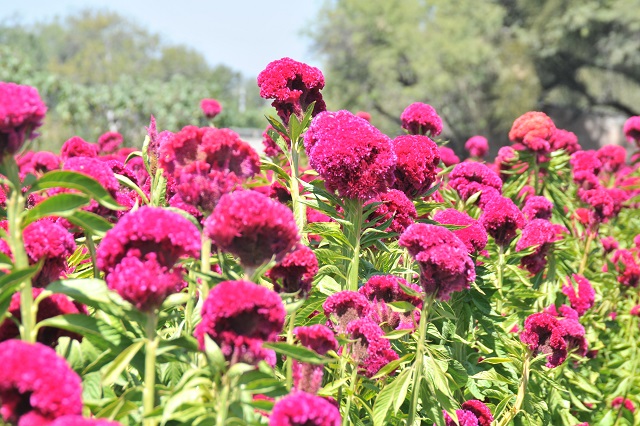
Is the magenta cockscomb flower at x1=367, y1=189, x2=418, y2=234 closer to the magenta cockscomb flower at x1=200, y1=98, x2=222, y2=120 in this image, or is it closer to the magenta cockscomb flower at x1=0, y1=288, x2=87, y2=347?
the magenta cockscomb flower at x1=0, y1=288, x2=87, y2=347

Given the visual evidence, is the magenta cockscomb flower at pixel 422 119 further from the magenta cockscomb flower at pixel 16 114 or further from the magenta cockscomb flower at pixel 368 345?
the magenta cockscomb flower at pixel 16 114

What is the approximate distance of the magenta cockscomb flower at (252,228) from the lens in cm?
171

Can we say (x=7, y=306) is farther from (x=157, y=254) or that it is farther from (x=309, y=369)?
(x=309, y=369)

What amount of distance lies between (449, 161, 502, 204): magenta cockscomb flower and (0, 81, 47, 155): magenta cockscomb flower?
2560 mm

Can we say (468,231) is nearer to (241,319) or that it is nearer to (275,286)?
(275,286)

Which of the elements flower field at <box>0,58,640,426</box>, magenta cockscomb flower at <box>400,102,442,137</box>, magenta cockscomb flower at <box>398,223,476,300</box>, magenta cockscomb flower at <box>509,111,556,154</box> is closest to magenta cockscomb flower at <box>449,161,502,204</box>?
flower field at <box>0,58,640,426</box>

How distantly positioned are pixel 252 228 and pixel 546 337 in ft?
6.37

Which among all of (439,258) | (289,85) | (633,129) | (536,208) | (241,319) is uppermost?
(633,129)

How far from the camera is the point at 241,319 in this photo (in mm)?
1658

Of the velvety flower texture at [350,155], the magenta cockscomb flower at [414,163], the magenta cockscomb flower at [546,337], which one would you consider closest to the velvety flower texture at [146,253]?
the velvety flower texture at [350,155]

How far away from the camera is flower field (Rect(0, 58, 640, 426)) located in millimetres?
1659

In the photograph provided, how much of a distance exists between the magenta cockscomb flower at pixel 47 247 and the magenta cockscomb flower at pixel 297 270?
53cm

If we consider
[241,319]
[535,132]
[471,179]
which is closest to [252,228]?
[241,319]

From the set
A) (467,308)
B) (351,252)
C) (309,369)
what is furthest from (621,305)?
(309,369)
